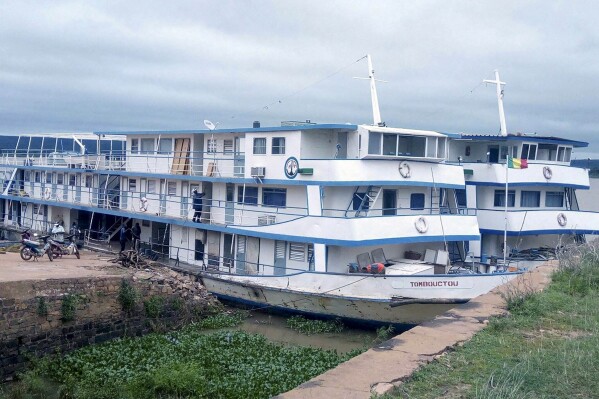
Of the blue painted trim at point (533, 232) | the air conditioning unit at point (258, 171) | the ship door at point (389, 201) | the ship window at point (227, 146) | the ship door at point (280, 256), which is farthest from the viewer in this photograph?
the ship window at point (227, 146)

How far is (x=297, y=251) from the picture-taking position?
1809 cm

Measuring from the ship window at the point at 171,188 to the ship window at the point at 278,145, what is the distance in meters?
5.27

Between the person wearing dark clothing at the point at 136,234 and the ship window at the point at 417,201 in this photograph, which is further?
the person wearing dark clothing at the point at 136,234

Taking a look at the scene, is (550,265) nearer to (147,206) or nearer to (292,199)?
(292,199)

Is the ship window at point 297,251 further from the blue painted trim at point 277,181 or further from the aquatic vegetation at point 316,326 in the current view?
the aquatic vegetation at point 316,326

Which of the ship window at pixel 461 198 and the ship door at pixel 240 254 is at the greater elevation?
the ship window at pixel 461 198

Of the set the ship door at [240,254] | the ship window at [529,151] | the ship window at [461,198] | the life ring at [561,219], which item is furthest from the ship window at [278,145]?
the life ring at [561,219]

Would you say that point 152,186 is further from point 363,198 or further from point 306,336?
point 306,336

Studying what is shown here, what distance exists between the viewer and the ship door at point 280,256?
18438 mm

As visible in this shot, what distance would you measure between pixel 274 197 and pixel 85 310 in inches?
256

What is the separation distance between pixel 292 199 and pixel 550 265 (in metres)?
8.11

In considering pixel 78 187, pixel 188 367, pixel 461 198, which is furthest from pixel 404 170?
pixel 78 187

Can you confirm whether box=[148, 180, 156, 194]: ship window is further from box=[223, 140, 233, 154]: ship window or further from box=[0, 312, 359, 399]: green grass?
box=[0, 312, 359, 399]: green grass

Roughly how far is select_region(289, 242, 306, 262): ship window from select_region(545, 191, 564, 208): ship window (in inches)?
377
